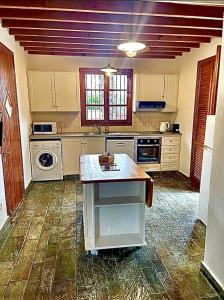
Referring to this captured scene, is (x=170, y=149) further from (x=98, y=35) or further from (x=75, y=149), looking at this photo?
(x=98, y=35)

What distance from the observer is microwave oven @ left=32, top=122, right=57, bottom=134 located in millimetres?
5094

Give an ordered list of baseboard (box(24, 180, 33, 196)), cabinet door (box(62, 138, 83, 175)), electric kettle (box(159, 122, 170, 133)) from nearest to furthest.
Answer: baseboard (box(24, 180, 33, 196)), cabinet door (box(62, 138, 83, 175)), electric kettle (box(159, 122, 170, 133))

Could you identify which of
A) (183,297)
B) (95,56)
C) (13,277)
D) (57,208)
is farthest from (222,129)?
(95,56)

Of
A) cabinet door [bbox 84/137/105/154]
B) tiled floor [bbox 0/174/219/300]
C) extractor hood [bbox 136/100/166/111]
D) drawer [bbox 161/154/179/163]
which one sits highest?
extractor hood [bbox 136/100/166/111]

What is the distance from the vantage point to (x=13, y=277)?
88.0 inches

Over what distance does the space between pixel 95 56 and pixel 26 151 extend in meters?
2.65

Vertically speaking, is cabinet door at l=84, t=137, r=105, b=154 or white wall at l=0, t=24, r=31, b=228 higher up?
white wall at l=0, t=24, r=31, b=228

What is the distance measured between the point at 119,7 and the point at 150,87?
110 inches

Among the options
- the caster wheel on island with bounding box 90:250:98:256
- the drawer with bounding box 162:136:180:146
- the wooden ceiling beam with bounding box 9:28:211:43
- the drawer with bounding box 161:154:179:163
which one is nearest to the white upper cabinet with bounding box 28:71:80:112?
the wooden ceiling beam with bounding box 9:28:211:43

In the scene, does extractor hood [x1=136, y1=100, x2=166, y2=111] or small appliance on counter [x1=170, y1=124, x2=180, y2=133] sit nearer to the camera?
extractor hood [x1=136, y1=100, x2=166, y2=111]

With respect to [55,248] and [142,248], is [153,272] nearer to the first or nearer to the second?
[142,248]

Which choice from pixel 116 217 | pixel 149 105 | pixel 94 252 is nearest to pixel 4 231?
pixel 94 252

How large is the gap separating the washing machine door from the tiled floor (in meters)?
1.34

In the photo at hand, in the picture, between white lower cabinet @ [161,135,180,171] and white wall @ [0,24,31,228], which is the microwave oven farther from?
white lower cabinet @ [161,135,180,171]
